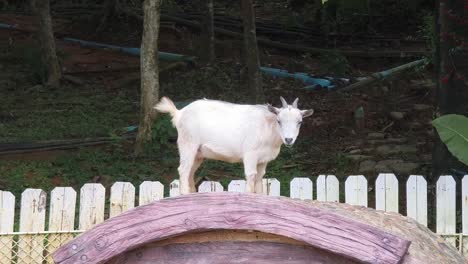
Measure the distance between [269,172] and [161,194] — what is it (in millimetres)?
3139

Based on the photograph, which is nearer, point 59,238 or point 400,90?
point 59,238

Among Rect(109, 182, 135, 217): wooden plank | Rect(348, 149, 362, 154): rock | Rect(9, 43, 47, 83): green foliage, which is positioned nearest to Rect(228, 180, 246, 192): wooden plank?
Rect(109, 182, 135, 217): wooden plank

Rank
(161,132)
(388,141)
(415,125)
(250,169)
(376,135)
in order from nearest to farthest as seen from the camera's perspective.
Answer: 1. (250,169)
2. (161,132)
3. (388,141)
4. (376,135)
5. (415,125)

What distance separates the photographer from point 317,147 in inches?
452

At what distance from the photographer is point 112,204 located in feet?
23.4

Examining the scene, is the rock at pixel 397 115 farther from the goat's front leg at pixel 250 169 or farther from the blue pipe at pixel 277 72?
the goat's front leg at pixel 250 169

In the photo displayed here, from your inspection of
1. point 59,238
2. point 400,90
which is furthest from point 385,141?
point 59,238

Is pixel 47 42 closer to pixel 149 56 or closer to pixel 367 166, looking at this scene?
pixel 149 56

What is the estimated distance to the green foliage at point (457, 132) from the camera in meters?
6.91

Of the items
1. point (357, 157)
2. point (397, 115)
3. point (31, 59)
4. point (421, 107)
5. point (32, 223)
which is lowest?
point (32, 223)

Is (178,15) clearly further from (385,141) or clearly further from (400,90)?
(385,141)

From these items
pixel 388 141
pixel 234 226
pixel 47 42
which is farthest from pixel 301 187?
pixel 47 42

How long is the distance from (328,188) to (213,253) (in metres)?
4.83

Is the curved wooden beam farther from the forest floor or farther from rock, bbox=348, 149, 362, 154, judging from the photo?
rock, bbox=348, 149, 362, 154
